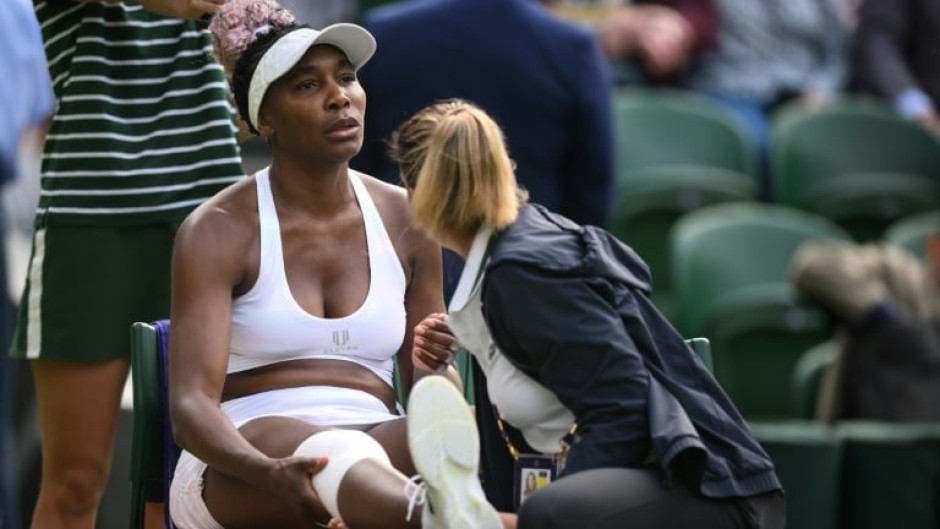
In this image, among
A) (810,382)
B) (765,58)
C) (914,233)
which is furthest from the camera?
(765,58)

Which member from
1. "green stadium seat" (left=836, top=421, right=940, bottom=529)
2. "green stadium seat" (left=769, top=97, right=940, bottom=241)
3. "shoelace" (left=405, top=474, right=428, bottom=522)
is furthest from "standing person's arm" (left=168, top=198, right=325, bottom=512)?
"green stadium seat" (left=769, top=97, right=940, bottom=241)

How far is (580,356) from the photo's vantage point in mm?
3336

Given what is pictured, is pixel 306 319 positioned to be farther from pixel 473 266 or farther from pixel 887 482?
pixel 887 482

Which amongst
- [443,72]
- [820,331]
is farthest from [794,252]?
[443,72]

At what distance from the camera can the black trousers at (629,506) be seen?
3.27m

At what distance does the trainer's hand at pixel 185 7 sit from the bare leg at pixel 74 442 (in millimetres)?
752

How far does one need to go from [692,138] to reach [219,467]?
464cm

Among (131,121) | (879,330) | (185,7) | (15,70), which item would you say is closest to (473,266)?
(185,7)

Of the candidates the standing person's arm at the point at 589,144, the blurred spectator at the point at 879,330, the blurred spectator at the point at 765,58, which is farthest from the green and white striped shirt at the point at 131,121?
the blurred spectator at the point at 765,58

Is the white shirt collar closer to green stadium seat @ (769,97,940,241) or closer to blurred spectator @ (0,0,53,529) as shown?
blurred spectator @ (0,0,53,529)

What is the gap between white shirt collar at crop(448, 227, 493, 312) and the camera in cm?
344

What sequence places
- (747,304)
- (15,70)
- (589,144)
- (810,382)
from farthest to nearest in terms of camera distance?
(747,304) → (810,382) → (589,144) → (15,70)

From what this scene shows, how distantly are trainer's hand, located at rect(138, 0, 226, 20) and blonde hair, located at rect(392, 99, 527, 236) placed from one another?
691 millimetres

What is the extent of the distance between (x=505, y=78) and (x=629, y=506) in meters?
2.48
